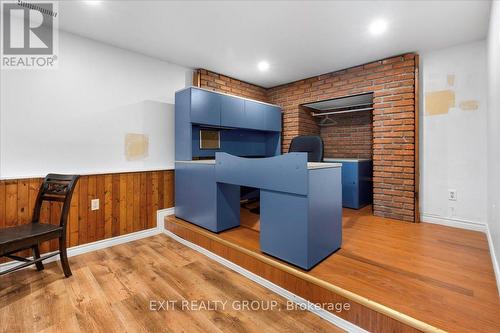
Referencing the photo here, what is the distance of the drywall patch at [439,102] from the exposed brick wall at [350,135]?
3.57 ft

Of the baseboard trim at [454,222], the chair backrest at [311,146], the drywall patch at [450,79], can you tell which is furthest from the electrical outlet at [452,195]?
the chair backrest at [311,146]

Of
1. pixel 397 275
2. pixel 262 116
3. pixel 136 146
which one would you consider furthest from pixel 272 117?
pixel 397 275

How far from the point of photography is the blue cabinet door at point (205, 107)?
307cm

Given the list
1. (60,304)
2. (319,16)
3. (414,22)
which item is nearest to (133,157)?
(60,304)

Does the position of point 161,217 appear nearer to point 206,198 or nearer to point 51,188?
point 206,198

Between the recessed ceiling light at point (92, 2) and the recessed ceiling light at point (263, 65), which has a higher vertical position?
the recessed ceiling light at point (263, 65)

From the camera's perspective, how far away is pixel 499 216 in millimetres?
1562

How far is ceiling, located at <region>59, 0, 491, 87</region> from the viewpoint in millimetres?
2123

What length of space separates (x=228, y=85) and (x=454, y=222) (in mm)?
3751

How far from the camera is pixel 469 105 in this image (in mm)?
2773

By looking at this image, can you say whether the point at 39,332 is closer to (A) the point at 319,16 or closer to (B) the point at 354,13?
(A) the point at 319,16

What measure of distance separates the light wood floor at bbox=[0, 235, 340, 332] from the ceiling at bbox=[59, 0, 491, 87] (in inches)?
96.0

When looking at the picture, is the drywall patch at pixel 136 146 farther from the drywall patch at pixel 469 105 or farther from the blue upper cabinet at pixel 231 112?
the drywall patch at pixel 469 105

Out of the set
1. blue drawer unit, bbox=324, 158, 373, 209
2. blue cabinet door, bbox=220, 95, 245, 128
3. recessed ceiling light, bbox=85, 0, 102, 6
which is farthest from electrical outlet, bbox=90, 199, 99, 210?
blue drawer unit, bbox=324, 158, 373, 209
